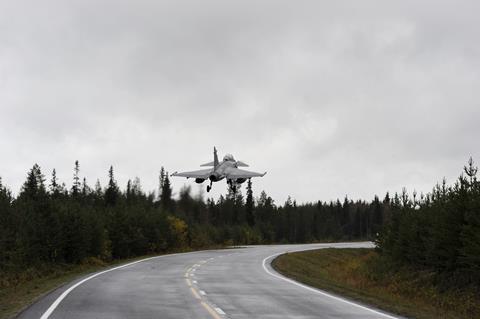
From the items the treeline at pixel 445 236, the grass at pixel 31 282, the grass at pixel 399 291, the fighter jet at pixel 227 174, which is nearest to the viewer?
the grass at pixel 31 282

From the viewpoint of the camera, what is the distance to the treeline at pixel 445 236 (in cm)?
2586

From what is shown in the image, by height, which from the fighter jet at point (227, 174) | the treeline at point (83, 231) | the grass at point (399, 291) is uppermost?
the fighter jet at point (227, 174)

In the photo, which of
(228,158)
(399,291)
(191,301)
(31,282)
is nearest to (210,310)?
(191,301)

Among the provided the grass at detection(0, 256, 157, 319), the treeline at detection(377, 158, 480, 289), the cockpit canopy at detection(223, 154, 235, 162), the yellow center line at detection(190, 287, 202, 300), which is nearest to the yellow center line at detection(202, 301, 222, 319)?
the yellow center line at detection(190, 287, 202, 300)

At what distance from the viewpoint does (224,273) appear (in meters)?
27.1

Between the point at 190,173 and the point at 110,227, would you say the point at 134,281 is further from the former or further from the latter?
the point at 110,227

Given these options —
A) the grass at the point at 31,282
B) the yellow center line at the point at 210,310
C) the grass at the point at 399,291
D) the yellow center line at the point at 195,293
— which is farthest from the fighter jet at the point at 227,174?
the yellow center line at the point at 210,310

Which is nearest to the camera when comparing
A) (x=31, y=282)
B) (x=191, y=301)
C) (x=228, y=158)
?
(x=191, y=301)

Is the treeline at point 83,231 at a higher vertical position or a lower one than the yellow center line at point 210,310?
higher

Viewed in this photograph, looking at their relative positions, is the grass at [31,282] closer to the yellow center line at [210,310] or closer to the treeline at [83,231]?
the treeline at [83,231]

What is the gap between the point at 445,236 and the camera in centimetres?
2898

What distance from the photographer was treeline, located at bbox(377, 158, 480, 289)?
2586 cm

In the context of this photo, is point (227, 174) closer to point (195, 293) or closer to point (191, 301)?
point (195, 293)

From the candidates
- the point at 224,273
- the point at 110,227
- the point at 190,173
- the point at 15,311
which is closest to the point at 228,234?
the point at 110,227
